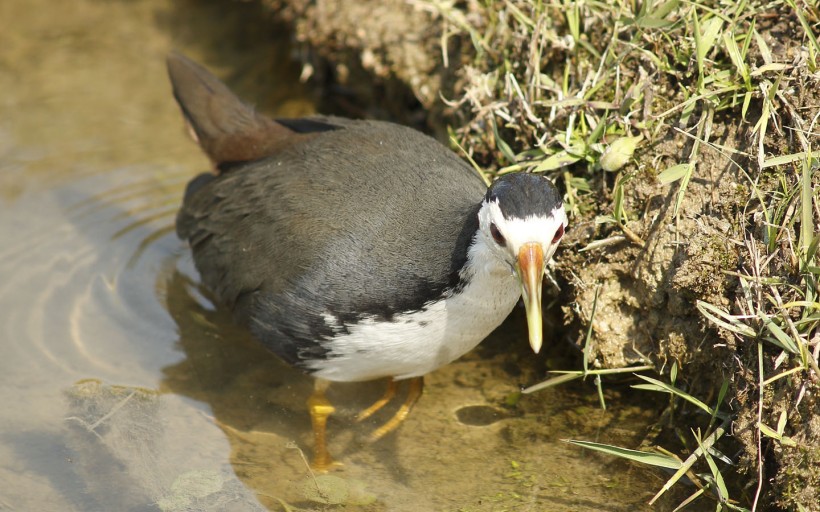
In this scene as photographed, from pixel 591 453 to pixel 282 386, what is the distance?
1.75 meters

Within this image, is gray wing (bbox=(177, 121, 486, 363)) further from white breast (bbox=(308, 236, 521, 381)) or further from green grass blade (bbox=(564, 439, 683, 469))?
green grass blade (bbox=(564, 439, 683, 469))

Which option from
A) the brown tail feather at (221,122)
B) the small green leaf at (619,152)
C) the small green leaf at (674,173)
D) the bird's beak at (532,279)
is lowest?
the bird's beak at (532,279)

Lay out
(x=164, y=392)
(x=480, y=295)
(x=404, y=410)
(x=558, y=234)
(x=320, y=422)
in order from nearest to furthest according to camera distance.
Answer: (x=558, y=234) < (x=480, y=295) < (x=320, y=422) < (x=404, y=410) < (x=164, y=392)

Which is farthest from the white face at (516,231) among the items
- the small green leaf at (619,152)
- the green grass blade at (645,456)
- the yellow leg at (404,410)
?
the yellow leg at (404,410)

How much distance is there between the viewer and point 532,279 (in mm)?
3510

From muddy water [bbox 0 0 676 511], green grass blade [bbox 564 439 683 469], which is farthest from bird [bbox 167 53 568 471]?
green grass blade [bbox 564 439 683 469]

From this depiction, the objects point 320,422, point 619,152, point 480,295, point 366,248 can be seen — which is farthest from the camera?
point 320,422

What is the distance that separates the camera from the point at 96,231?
6086 millimetres

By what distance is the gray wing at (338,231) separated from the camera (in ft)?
13.0

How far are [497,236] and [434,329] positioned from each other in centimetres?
60

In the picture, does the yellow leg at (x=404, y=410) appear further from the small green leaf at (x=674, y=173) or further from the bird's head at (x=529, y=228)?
the small green leaf at (x=674, y=173)

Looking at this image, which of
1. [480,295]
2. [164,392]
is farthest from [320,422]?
[480,295]

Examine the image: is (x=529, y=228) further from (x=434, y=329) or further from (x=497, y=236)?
(x=434, y=329)

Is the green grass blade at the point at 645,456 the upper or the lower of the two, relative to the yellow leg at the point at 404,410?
upper
